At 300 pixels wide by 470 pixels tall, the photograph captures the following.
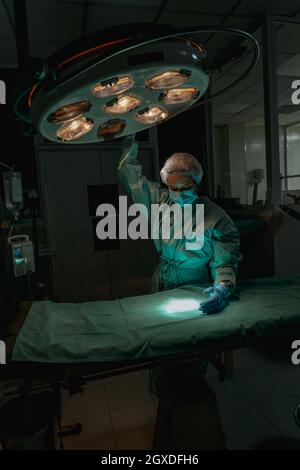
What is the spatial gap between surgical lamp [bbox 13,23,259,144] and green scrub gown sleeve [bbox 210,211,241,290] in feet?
3.33

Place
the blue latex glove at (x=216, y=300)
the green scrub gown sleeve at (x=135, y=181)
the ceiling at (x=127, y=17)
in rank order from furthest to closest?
the ceiling at (x=127, y=17) < the green scrub gown sleeve at (x=135, y=181) < the blue latex glove at (x=216, y=300)

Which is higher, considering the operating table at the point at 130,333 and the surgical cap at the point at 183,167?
the surgical cap at the point at 183,167

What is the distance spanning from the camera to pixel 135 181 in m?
2.52

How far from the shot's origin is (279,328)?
1.74m

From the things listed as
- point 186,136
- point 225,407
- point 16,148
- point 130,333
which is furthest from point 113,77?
point 186,136

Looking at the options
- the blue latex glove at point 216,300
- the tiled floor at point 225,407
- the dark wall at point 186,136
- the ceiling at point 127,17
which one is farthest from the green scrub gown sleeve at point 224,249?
the dark wall at point 186,136

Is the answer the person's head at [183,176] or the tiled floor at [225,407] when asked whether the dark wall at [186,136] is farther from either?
the tiled floor at [225,407]

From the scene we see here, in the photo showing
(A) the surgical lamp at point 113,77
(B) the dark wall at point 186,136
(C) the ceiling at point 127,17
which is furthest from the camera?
(B) the dark wall at point 186,136

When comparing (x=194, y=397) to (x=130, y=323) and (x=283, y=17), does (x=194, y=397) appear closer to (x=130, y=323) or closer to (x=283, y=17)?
(x=130, y=323)

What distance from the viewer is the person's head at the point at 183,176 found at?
2334mm

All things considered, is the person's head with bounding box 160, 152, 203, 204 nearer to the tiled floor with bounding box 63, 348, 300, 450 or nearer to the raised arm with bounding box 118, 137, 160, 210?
the raised arm with bounding box 118, 137, 160, 210

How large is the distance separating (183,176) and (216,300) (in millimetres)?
920

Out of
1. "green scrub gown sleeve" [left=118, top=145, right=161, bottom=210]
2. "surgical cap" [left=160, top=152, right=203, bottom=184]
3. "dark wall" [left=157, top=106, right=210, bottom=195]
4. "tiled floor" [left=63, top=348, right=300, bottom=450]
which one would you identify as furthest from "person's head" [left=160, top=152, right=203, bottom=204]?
"dark wall" [left=157, top=106, right=210, bottom=195]

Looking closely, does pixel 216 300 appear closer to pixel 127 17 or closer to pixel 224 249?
pixel 224 249
